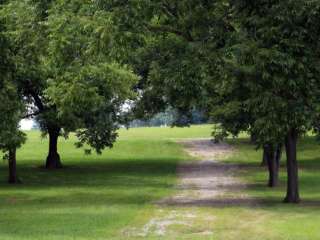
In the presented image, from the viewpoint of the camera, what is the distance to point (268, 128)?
67.2 ft

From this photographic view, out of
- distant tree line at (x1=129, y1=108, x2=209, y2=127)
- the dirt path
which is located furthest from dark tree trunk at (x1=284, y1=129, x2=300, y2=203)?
distant tree line at (x1=129, y1=108, x2=209, y2=127)

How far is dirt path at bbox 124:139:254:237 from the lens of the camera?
63.8ft

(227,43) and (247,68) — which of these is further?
(227,43)

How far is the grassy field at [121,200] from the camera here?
18484 mm

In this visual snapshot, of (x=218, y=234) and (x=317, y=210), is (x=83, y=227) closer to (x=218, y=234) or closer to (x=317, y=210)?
(x=218, y=234)

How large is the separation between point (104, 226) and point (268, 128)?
17.0ft

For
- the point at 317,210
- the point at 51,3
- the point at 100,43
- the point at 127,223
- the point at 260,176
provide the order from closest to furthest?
the point at 127,223, the point at 100,43, the point at 317,210, the point at 51,3, the point at 260,176

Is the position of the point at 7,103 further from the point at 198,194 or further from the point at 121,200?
the point at 198,194

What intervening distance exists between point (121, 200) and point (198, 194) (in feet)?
11.7

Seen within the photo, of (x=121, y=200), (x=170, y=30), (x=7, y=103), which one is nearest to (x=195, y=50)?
(x=170, y=30)

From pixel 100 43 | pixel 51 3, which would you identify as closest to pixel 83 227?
pixel 100 43

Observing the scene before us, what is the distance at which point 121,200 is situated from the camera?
28078mm

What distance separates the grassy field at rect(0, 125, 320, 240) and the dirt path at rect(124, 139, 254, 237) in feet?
1.29

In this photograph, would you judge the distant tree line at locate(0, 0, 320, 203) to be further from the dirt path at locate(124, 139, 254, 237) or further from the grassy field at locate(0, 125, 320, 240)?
the dirt path at locate(124, 139, 254, 237)
